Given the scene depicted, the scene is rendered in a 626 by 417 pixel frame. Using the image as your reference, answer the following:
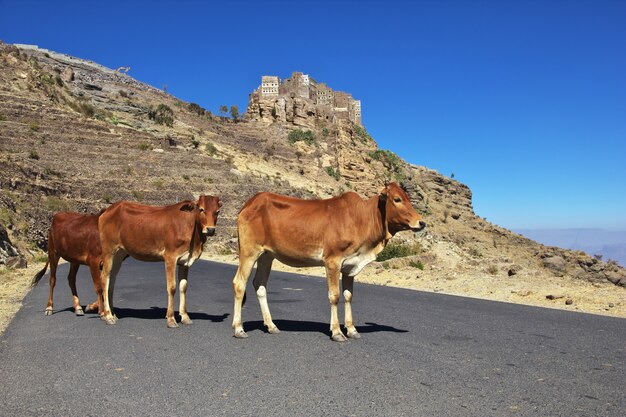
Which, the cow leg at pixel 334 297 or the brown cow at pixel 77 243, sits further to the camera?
the brown cow at pixel 77 243

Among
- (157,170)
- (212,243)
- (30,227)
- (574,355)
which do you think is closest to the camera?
(574,355)

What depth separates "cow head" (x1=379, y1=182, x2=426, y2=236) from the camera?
790cm

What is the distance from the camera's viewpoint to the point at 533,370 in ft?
20.1

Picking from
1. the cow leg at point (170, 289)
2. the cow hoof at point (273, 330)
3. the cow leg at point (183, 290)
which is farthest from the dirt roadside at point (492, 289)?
the cow hoof at point (273, 330)

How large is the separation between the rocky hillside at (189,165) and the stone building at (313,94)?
385cm

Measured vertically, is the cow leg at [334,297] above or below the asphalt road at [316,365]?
above

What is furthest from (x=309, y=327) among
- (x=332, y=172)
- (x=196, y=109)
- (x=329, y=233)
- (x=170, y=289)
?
(x=196, y=109)

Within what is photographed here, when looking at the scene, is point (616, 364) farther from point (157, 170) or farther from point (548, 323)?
point (157, 170)

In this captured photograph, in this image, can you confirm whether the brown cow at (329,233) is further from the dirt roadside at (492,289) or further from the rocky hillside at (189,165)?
the rocky hillside at (189,165)

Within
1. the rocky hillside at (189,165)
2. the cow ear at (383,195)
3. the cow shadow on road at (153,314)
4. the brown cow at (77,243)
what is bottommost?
the cow shadow on road at (153,314)

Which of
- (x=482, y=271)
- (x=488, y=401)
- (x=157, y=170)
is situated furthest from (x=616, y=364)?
(x=157, y=170)

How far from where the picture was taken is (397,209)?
7.98 meters

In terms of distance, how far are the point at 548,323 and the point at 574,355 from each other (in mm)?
2720

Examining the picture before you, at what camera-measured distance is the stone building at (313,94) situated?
10175 centimetres
